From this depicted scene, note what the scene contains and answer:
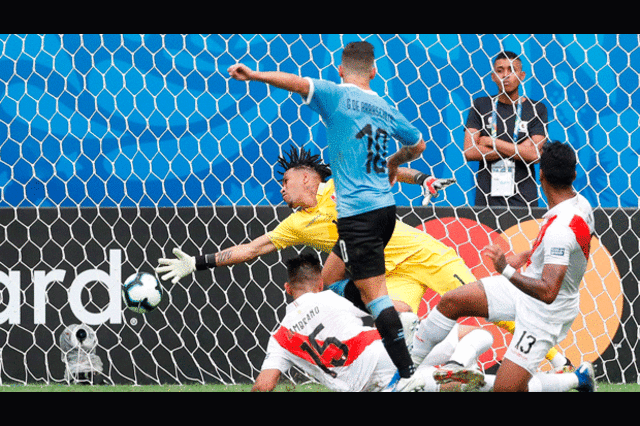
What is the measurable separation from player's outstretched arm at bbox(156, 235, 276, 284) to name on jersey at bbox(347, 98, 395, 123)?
120 cm

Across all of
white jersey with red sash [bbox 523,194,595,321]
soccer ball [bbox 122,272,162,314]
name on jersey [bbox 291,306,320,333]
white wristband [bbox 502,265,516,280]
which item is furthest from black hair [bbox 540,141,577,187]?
soccer ball [bbox 122,272,162,314]

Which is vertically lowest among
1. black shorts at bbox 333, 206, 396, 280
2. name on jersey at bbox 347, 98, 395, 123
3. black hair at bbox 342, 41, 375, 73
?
black shorts at bbox 333, 206, 396, 280

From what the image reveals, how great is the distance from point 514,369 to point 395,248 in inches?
46.1

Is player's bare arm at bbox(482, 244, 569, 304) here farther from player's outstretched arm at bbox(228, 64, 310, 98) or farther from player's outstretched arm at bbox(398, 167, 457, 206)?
player's outstretched arm at bbox(228, 64, 310, 98)

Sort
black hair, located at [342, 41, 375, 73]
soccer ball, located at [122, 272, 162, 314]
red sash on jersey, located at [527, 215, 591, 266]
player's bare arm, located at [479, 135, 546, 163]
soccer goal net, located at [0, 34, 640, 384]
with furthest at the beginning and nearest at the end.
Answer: soccer goal net, located at [0, 34, 640, 384] < player's bare arm, located at [479, 135, 546, 163] < soccer ball, located at [122, 272, 162, 314] < black hair, located at [342, 41, 375, 73] < red sash on jersey, located at [527, 215, 591, 266]

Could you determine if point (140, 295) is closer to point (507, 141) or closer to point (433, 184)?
point (433, 184)

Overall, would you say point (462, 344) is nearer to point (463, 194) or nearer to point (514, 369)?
point (514, 369)

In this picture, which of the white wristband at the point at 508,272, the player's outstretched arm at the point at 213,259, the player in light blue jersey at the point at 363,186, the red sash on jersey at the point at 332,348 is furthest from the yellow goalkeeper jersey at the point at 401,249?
the white wristband at the point at 508,272

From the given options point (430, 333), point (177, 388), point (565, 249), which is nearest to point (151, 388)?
point (177, 388)

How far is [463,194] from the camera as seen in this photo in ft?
20.6

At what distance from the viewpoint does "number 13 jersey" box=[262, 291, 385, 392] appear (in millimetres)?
4117

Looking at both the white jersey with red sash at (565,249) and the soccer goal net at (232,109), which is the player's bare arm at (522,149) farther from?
the white jersey with red sash at (565,249)

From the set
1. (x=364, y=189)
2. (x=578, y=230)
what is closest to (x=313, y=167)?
(x=364, y=189)

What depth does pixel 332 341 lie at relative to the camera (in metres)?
4.11
